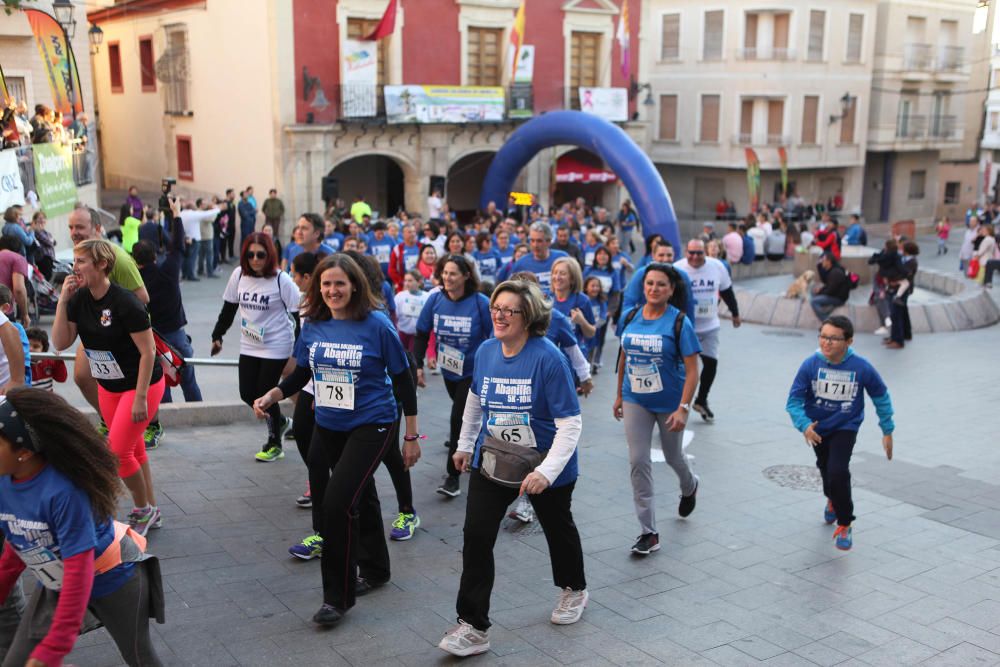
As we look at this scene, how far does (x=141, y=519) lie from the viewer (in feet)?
20.0

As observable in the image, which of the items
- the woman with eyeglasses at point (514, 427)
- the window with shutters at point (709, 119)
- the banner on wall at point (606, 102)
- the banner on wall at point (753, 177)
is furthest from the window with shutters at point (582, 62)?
the woman with eyeglasses at point (514, 427)

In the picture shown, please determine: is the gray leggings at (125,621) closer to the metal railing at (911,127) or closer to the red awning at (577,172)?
the red awning at (577,172)

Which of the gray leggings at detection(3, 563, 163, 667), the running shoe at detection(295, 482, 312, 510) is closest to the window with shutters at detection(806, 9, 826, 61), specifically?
the running shoe at detection(295, 482, 312, 510)

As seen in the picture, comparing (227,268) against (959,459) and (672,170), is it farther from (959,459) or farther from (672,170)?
(672,170)

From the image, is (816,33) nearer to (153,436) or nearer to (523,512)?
(153,436)

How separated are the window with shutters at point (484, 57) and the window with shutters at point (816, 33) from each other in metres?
14.9

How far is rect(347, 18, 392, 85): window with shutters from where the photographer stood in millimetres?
26875

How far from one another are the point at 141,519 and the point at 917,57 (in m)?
42.7

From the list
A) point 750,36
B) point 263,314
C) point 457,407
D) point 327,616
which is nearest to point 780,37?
point 750,36

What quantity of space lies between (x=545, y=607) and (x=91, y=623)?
247 centimetres

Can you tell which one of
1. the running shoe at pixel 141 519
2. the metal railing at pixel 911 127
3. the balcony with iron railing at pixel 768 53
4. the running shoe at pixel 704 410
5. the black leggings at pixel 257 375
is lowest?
the running shoe at pixel 704 410

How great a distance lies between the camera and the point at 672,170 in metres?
41.5

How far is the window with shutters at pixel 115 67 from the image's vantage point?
32562 mm

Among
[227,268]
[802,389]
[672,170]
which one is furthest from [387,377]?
[672,170]
